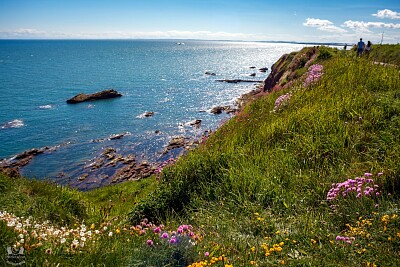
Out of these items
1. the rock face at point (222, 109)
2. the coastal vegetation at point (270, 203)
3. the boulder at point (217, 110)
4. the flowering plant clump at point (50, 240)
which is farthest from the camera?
the boulder at point (217, 110)

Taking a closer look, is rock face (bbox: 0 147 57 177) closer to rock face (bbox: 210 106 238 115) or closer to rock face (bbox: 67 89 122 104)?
rock face (bbox: 67 89 122 104)

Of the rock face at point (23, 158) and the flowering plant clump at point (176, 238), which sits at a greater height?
the flowering plant clump at point (176, 238)

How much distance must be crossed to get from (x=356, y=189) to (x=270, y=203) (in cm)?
184

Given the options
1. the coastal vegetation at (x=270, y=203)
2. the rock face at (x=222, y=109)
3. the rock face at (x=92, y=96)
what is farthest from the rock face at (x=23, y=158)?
the rock face at (x=222, y=109)

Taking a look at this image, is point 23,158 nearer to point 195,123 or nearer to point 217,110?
point 195,123

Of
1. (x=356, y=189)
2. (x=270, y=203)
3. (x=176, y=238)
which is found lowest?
(x=270, y=203)

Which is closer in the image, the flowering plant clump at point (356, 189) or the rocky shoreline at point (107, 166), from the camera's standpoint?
the flowering plant clump at point (356, 189)

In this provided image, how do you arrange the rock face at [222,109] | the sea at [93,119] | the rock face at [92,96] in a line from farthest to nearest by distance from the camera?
the rock face at [92,96], the rock face at [222,109], the sea at [93,119]

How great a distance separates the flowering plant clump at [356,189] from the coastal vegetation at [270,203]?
0.07ft

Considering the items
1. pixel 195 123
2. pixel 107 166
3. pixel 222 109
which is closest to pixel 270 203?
pixel 107 166

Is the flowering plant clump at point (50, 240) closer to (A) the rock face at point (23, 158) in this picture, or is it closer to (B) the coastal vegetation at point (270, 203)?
(B) the coastal vegetation at point (270, 203)

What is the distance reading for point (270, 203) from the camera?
670 cm

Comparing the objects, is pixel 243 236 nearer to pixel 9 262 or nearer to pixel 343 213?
pixel 343 213

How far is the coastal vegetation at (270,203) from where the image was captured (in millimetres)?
4172
